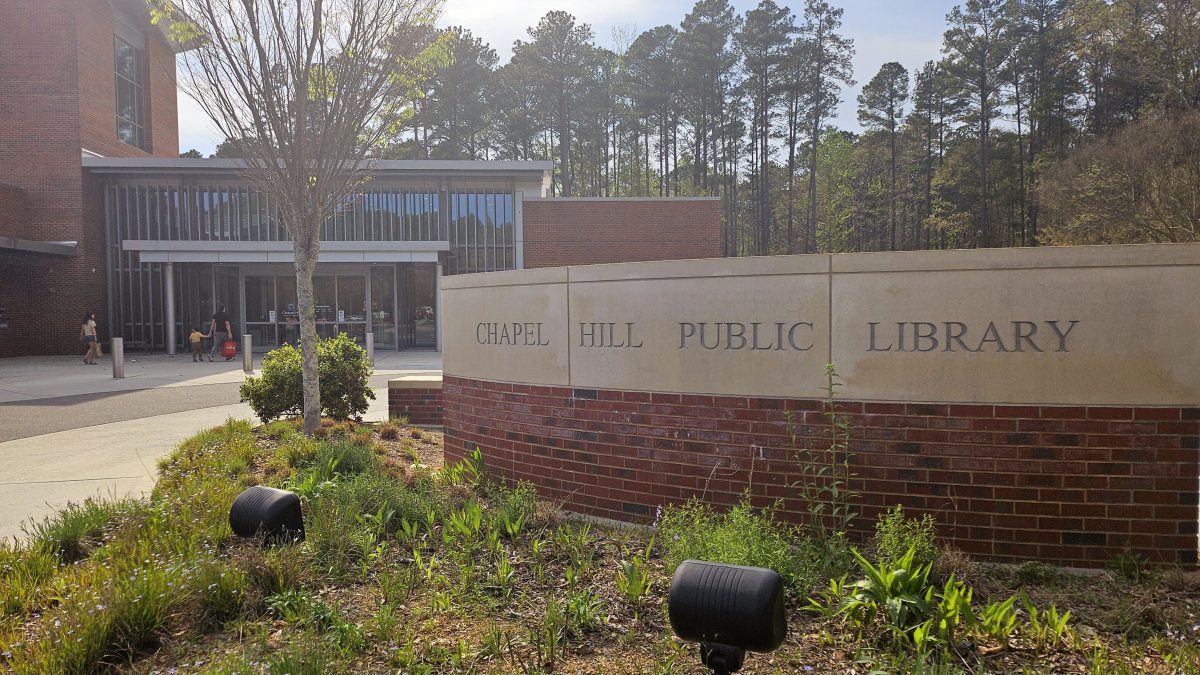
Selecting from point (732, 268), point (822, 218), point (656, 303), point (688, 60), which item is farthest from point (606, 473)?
point (822, 218)

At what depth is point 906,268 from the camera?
4387 millimetres

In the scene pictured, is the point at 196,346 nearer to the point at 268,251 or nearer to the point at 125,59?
the point at 268,251

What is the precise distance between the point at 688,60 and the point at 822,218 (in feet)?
45.4

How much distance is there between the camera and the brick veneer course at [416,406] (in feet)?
34.7

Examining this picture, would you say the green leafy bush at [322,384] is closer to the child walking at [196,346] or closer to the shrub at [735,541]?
the shrub at [735,541]

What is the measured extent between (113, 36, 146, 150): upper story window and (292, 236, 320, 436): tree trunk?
1151 inches

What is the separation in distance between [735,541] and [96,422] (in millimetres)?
10736

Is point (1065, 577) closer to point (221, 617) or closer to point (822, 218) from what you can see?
point (221, 617)

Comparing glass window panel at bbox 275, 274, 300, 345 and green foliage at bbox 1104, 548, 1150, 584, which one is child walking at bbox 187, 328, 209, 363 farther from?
green foliage at bbox 1104, 548, 1150, 584

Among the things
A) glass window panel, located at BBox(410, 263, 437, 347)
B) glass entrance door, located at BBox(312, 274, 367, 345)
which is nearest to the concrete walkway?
glass entrance door, located at BBox(312, 274, 367, 345)

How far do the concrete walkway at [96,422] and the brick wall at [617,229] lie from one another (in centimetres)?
1052

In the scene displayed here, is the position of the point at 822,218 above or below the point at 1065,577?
above

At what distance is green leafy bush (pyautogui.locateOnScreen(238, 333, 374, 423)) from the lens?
9.71m

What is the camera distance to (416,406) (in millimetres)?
10594
